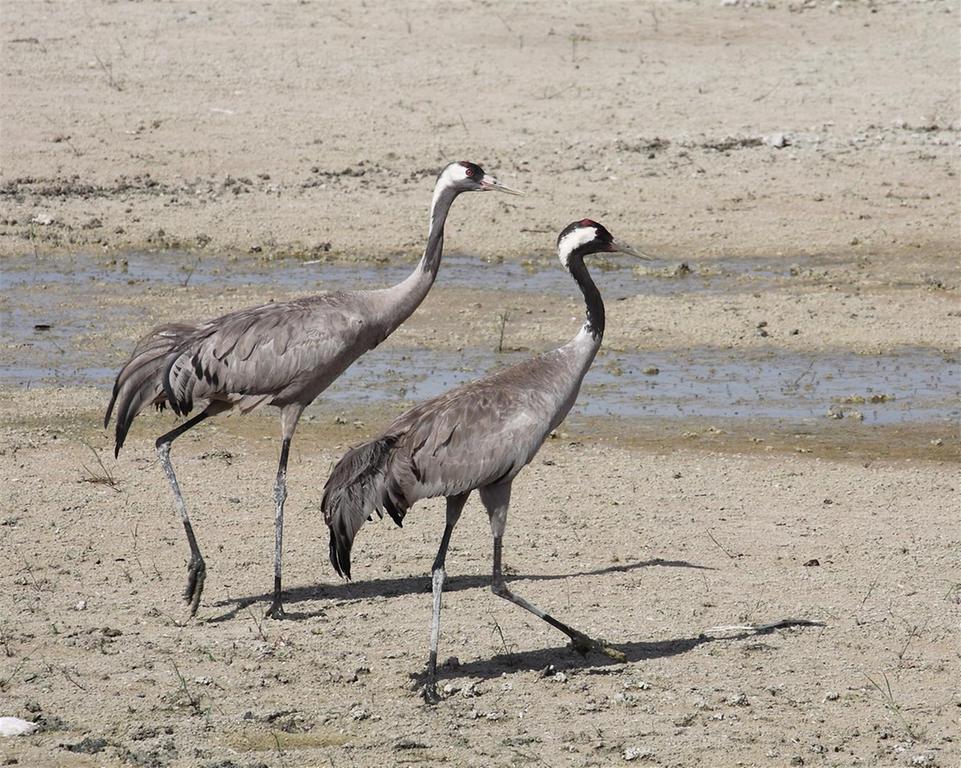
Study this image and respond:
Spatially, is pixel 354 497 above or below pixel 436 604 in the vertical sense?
above

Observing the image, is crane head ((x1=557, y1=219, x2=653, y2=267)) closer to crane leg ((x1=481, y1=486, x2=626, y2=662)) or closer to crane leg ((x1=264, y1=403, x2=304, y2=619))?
crane leg ((x1=481, y1=486, x2=626, y2=662))

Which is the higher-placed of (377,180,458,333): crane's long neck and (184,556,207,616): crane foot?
(377,180,458,333): crane's long neck

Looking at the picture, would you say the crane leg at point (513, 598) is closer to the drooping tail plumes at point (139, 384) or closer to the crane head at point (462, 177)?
the drooping tail plumes at point (139, 384)

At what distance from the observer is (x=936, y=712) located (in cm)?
623

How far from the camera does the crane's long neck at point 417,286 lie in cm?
789

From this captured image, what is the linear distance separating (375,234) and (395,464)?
8639 mm

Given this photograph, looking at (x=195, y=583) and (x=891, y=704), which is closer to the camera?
(x=891, y=704)

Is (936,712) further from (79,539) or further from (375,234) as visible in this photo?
(375,234)

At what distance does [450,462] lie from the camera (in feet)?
21.5

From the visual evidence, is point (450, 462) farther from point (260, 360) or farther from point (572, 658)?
point (260, 360)

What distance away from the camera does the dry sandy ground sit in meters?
6.35

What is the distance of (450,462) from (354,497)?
388 millimetres

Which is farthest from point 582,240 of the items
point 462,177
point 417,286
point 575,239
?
point 462,177

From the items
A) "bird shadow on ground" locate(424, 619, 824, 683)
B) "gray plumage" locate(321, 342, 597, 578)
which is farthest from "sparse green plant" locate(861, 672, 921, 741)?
"gray plumage" locate(321, 342, 597, 578)
